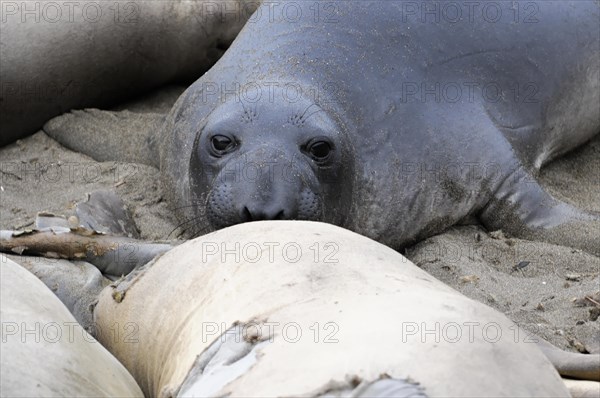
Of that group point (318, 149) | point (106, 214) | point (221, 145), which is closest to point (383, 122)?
point (318, 149)

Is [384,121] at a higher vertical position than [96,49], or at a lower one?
higher

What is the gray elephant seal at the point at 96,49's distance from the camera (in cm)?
507

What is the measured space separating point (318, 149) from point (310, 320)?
6.91 feet

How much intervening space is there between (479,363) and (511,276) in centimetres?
204

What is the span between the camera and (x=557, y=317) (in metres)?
3.35

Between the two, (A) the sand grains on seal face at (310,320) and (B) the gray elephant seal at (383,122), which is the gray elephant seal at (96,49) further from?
(A) the sand grains on seal face at (310,320)

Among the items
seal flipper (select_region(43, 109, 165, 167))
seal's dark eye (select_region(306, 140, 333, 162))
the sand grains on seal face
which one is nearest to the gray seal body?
seal's dark eye (select_region(306, 140, 333, 162))

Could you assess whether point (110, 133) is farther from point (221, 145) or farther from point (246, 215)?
point (246, 215)

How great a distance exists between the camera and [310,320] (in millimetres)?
2043

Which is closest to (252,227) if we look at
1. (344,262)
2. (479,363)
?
(344,262)

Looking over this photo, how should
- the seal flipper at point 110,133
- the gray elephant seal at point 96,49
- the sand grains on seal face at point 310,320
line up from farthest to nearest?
the gray elephant seal at point 96,49 < the seal flipper at point 110,133 < the sand grains on seal face at point 310,320

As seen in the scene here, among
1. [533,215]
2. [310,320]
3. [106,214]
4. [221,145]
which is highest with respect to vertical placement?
[310,320]

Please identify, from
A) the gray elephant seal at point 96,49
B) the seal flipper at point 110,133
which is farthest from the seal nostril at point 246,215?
the gray elephant seal at point 96,49

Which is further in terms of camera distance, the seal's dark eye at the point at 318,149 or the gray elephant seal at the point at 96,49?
the gray elephant seal at the point at 96,49
